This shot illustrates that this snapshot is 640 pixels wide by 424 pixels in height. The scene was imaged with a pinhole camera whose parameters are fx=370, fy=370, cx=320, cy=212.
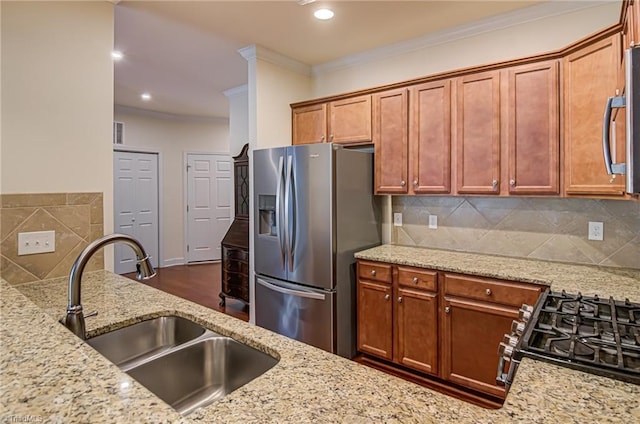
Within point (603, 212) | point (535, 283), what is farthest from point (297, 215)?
point (603, 212)

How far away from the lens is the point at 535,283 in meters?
2.13

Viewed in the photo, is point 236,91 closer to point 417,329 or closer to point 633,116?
point 417,329

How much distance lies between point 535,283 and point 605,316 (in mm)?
703

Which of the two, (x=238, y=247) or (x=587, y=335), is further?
(x=238, y=247)

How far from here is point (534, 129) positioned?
2416mm

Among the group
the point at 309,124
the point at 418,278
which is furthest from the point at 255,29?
the point at 418,278

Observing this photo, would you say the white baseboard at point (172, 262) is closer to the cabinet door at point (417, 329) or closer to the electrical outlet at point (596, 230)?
the cabinet door at point (417, 329)

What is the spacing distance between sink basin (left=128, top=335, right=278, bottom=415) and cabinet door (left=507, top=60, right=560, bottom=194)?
2.13m

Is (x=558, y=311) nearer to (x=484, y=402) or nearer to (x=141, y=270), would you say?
(x=484, y=402)

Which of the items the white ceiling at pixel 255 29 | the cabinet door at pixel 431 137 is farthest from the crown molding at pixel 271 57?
the cabinet door at pixel 431 137

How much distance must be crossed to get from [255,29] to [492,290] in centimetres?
265

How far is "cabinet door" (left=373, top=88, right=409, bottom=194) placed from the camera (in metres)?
2.99

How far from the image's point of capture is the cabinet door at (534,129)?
2348 mm

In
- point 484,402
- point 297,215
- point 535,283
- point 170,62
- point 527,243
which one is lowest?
point 484,402
